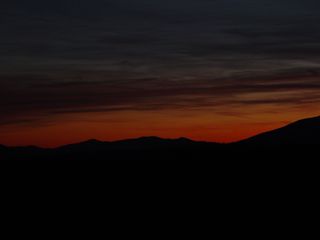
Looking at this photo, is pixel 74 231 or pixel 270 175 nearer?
pixel 74 231

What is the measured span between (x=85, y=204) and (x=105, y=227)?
765 centimetres

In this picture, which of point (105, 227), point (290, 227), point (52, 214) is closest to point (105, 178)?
point (52, 214)

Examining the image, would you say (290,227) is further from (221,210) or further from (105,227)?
(105,227)

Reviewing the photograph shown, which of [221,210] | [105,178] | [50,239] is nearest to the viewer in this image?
[50,239]

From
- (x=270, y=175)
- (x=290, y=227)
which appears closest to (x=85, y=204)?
(x=290, y=227)

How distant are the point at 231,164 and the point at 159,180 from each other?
48.5 ft

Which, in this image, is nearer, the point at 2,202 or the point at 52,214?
the point at 52,214

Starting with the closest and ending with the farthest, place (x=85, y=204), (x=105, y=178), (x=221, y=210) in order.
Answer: (x=221, y=210) < (x=85, y=204) < (x=105, y=178)

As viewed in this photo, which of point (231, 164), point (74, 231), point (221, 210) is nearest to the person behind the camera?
point (74, 231)

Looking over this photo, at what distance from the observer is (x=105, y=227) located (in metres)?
31.0

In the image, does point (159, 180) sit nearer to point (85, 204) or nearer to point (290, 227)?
point (85, 204)

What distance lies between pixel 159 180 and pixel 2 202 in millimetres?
15029

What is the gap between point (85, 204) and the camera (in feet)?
126

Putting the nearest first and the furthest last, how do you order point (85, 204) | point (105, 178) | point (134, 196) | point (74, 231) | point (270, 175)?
point (74, 231) < point (85, 204) < point (134, 196) < point (270, 175) < point (105, 178)
